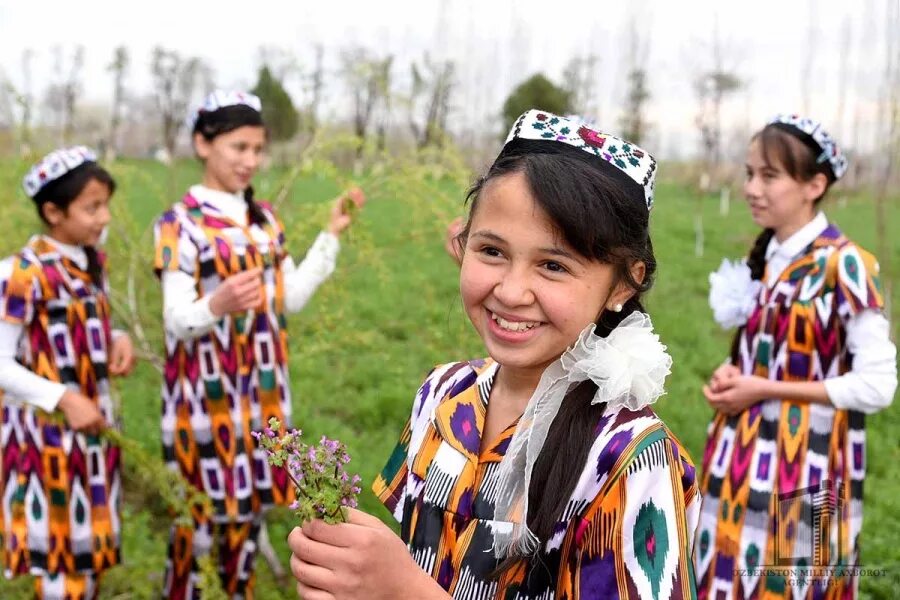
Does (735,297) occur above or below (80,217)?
below

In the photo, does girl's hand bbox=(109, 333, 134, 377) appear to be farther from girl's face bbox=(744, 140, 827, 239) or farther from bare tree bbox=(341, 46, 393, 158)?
girl's face bbox=(744, 140, 827, 239)

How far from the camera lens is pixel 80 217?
2.66m

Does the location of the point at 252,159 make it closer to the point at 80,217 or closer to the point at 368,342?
the point at 80,217

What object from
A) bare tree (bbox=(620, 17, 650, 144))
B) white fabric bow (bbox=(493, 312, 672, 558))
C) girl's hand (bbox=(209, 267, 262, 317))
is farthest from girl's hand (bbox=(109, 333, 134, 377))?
bare tree (bbox=(620, 17, 650, 144))

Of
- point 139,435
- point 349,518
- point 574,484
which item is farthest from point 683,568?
point 139,435

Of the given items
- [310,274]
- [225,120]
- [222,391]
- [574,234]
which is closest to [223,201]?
[225,120]

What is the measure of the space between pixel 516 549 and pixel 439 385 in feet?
1.27

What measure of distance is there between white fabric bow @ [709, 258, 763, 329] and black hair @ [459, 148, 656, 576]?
1.49m

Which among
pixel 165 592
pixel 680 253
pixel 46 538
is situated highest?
pixel 680 253

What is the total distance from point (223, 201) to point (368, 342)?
1.04 m

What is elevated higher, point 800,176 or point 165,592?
point 800,176

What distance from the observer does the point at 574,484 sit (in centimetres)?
115

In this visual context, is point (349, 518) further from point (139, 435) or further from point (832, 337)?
point (139, 435)

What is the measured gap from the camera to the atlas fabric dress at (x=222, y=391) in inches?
106
